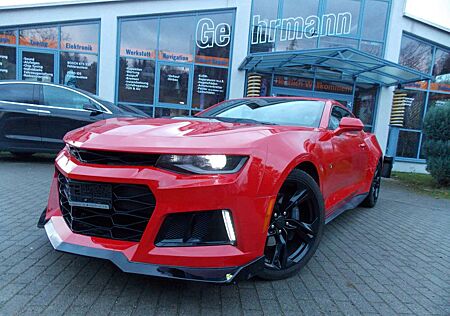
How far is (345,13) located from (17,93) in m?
10.1

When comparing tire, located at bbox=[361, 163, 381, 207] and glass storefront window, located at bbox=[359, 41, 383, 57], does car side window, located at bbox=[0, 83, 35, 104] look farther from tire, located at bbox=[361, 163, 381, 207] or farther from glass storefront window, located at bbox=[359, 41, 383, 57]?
glass storefront window, located at bbox=[359, 41, 383, 57]

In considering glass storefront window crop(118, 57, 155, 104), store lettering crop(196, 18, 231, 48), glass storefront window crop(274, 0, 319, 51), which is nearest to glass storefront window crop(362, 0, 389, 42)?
glass storefront window crop(274, 0, 319, 51)

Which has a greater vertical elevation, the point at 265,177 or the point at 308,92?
the point at 308,92

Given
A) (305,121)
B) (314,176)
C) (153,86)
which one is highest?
(153,86)

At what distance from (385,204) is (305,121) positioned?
3.43 m

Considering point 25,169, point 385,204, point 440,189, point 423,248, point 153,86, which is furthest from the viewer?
point 153,86

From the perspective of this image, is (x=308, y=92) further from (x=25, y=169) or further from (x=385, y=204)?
(x=25, y=169)

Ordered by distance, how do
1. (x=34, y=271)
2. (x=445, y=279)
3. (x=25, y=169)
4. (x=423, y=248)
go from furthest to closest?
(x=25, y=169) < (x=423, y=248) < (x=445, y=279) < (x=34, y=271)

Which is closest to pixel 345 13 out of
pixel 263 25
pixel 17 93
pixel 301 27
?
pixel 301 27

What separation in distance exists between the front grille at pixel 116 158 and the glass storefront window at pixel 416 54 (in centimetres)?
1198

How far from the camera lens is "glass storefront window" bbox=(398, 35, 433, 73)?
1124 cm

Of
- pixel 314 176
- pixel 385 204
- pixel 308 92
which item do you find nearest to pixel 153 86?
pixel 308 92

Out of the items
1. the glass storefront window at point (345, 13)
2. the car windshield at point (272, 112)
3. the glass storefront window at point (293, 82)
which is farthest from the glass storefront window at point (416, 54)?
the car windshield at point (272, 112)

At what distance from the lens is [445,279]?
9.04 ft
